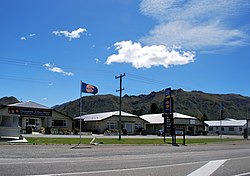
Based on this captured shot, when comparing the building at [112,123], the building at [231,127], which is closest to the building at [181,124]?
the building at [112,123]

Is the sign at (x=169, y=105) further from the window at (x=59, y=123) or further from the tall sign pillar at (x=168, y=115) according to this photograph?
the window at (x=59, y=123)

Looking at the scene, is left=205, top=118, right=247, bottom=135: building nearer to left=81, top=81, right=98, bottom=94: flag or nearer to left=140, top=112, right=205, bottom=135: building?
left=140, top=112, right=205, bottom=135: building

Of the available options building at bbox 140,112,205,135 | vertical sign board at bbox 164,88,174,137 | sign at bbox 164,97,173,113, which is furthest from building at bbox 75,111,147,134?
vertical sign board at bbox 164,88,174,137

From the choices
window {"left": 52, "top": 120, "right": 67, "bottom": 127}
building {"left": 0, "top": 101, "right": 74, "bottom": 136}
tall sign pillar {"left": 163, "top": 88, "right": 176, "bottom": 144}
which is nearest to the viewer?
tall sign pillar {"left": 163, "top": 88, "right": 176, "bottom": 144}

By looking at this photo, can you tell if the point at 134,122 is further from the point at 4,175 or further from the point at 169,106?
the point at 4,175

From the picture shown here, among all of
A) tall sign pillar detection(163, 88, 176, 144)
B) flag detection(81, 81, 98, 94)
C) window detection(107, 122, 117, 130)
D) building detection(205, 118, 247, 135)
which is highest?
flag detection(81, 81, 98, 94)

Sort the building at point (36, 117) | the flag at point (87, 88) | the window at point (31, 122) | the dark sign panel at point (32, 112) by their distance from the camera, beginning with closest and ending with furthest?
1. the flag at point (87, 88)
2. the building at point (36, 117)
3. the dark sign panel at point (32, 112)
4. the window at point (31, 122)

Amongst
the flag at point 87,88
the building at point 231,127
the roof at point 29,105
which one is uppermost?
the flag at point 87,88

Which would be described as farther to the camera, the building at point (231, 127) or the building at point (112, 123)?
the building at point (231, 127)

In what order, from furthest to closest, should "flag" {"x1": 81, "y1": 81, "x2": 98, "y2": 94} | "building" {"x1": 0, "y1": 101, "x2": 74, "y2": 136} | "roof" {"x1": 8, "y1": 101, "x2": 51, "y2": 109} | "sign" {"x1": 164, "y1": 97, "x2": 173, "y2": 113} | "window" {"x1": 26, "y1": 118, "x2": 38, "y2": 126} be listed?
"window" {"x1": 26, "y1": 118, "x2": 38, "y2": 126}, "roof" {"x1": 8, "y1": 101, "x2": 51, "y2": 109}, "building" {"x1": 0, "y1": 101, "x2": 74, "y2": 136}, "sign" {"x1": 164, "y1": 97, "x2": 173, "y2": 113}, "flag" {"x1": 81, "y1": 81, "x2": 98, "y2": 94}

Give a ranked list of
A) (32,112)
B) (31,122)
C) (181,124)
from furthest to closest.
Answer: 1. (181,124)
2. (31,122)
3. (32,112)

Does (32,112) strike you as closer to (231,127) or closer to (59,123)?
(59,123)

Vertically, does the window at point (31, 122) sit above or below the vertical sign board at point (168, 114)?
below

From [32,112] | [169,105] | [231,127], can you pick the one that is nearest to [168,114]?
[169,105]
